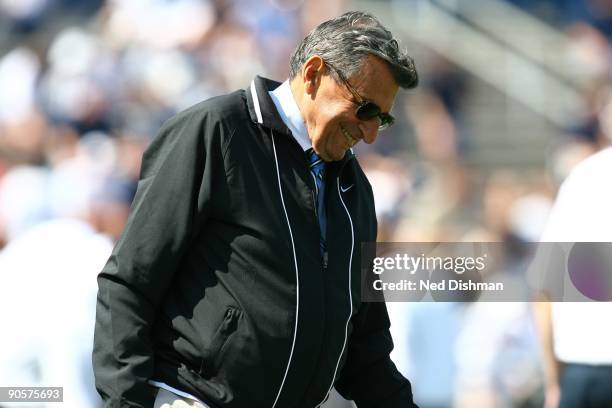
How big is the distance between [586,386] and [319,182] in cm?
206

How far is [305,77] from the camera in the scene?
2.22m

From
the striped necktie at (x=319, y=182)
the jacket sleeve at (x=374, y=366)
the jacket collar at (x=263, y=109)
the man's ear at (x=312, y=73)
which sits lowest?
the jacket sleeve at (x=374, y=366)

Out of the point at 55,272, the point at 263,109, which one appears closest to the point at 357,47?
the point at 263,109

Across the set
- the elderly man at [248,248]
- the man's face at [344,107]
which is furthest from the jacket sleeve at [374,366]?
the man's face at [344,107]

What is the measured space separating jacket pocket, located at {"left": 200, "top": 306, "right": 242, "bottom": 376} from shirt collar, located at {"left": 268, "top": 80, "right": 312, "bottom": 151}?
0.40 m

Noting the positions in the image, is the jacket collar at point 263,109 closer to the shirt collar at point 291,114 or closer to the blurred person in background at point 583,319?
the shirt collar at point 291,114

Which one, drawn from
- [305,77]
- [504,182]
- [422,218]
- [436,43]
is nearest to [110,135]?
[422,218]

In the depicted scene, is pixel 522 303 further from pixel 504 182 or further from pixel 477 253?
pixel 504 182

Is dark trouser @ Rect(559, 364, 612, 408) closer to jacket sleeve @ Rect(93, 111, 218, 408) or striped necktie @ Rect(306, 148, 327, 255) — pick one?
striped necktie @ Rect(306, 148, 327, 255)

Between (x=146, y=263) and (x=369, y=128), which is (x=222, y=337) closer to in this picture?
(x=146, y=263)

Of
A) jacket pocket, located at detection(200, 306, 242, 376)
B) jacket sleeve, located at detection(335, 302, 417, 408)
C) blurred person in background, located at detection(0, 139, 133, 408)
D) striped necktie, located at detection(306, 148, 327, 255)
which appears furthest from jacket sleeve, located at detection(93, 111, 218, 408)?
blurred person in background, located at detection(0, 139, 133, 408)

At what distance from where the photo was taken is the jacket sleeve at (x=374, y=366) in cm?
245

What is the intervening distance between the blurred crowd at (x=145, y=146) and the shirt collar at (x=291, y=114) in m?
2.05

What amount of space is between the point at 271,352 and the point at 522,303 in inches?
114
